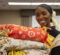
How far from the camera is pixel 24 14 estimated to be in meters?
6.33

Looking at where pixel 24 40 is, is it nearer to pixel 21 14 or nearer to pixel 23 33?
pixel 23 33

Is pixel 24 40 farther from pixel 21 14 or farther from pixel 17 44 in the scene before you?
pixel 21 14

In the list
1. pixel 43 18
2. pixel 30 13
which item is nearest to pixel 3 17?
pixel 30 13

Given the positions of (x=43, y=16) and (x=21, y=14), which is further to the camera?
(x=21, y=14)

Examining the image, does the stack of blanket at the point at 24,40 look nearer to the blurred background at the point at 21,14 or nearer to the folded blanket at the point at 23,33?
the folded blanket at the point at 23,33

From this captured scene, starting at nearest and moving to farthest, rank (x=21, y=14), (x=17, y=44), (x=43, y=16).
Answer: (x=17, y=44)
(x=43, y=16)
(x=21, y=14)

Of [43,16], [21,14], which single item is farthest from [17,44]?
[21,14]

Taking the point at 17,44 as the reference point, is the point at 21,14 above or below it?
below

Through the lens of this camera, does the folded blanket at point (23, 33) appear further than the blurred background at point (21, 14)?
No

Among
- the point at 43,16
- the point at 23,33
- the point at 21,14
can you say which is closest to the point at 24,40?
the point at 23,33

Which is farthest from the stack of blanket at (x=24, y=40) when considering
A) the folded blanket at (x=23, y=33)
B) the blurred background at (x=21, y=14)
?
the blurred background at (x=21, y=14)

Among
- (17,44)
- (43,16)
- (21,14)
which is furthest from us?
(21,14)

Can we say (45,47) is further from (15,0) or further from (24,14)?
(24,14)

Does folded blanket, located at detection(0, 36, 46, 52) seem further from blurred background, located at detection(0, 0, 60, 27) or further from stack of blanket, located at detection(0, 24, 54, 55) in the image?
blurred background, located at detection(0, 0, 60, 27)
